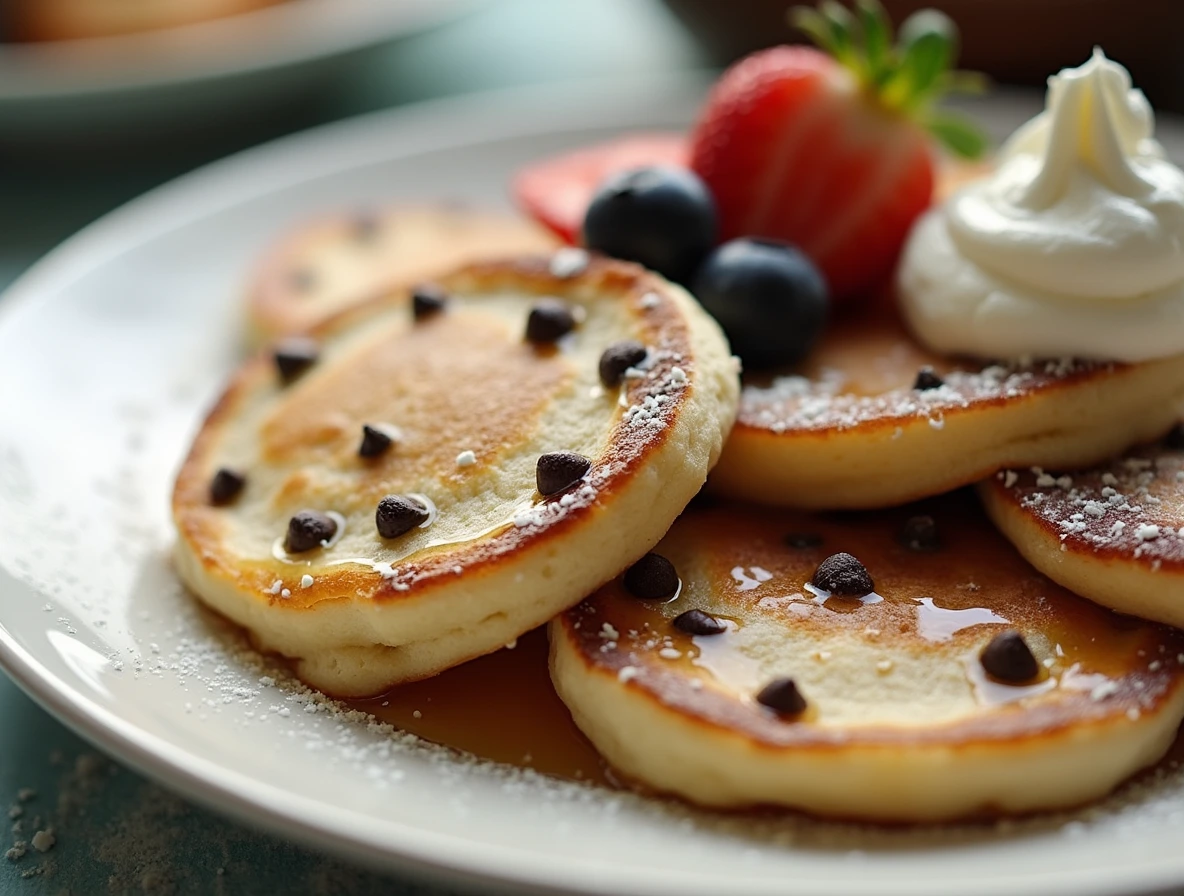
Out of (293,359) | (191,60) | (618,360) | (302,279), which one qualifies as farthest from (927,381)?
(191,60)

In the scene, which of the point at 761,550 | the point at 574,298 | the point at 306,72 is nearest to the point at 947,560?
the point at 761,550

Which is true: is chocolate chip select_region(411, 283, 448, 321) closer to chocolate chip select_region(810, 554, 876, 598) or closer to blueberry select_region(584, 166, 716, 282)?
blueberry select_region(584, 166, 716, 282)

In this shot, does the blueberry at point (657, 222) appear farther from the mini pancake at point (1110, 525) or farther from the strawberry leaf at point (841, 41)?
the mini pancake at point (1110, 525)

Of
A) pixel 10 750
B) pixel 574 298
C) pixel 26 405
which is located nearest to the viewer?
pixel 10 750

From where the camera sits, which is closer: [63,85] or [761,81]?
[761,81]

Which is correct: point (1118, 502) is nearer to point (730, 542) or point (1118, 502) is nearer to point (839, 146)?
point (730, 542)

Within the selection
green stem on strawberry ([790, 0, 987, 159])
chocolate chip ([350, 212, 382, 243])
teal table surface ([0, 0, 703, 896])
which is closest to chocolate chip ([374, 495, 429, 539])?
teal table surface ([0, 0, 703, 896])

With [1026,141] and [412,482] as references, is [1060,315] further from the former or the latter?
[412,482]
